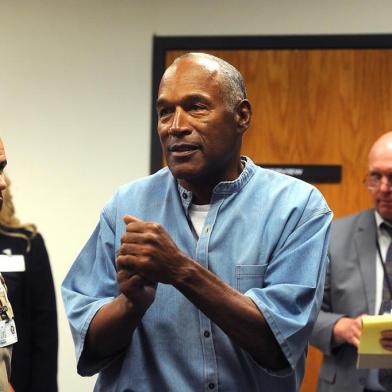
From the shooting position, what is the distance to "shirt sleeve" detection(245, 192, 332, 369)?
1644mm

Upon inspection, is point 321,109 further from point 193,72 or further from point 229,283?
point 229,283

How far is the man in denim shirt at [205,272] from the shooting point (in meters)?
1.61

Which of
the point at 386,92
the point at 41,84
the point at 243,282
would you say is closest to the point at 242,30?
the point at 386,92

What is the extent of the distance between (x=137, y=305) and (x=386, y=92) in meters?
2.44

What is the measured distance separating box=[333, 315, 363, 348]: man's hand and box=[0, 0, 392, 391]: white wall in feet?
4.48

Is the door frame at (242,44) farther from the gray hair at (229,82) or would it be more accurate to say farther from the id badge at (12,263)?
the gray hair at (229,82)

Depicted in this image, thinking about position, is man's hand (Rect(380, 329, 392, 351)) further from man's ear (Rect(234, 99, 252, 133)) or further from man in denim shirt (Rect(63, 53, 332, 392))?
man's ear (Rect(234, 99, 252, 133))

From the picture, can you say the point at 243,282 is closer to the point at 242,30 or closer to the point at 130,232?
the point at 130,232

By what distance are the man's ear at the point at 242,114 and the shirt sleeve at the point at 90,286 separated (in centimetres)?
38

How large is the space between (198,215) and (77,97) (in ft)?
7.13

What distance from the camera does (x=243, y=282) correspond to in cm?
171

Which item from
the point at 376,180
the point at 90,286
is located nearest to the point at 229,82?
the point at 90,286

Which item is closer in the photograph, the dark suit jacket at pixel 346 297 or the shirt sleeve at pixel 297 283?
the shirt sleeve at pixel 297 283

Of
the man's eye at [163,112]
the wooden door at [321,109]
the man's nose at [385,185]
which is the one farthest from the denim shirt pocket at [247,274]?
the wooden door at [321,109]
